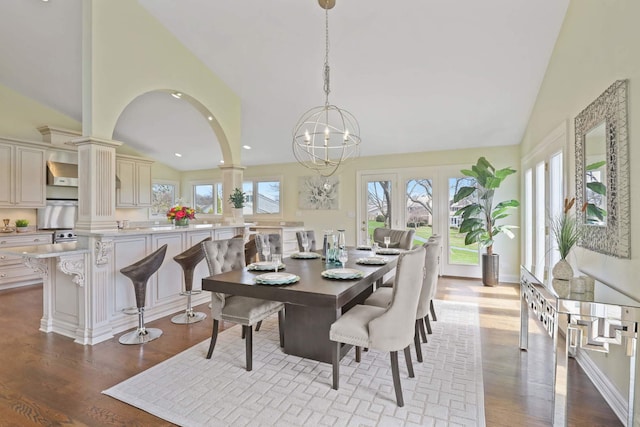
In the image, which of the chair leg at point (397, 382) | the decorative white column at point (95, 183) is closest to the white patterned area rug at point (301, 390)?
the chair leg at point (397, 382)

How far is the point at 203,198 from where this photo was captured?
345 inches

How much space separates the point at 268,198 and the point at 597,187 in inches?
249

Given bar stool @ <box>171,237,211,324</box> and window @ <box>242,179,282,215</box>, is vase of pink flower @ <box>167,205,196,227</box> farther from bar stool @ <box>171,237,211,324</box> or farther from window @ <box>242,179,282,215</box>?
window @ <box>242,179,282,215</box>

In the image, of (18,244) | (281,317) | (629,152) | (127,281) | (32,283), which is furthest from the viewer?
(32,283)

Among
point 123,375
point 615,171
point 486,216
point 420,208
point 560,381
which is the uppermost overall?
point 615,171

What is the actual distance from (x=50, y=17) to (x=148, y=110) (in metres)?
1.94

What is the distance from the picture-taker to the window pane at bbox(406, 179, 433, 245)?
6.13 meters

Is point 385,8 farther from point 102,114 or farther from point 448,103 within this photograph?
point 102,114

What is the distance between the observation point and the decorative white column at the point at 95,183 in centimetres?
314

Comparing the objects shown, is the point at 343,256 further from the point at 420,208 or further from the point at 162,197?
the point at 162,197

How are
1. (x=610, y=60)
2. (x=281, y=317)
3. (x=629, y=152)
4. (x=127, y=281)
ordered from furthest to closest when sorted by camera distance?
1. (x=127, y=281)
2. (x=281, y=317)
3. (x=610, y=60)
4. (x=629, y=152)

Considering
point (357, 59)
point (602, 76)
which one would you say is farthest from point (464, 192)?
point (602, 76)

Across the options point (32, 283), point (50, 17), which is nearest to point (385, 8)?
point (50, 17)

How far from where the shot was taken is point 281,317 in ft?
9.91
